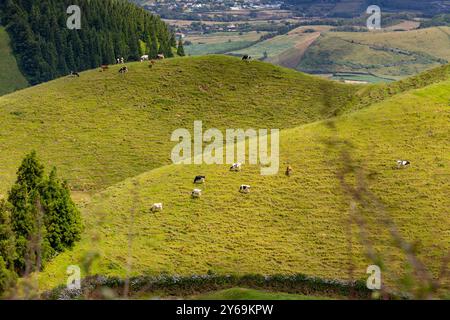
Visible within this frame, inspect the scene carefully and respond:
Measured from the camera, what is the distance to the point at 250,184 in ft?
209

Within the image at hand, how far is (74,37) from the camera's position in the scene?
176375 millimetres

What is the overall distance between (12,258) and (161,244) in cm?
1306

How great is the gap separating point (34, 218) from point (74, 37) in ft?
448

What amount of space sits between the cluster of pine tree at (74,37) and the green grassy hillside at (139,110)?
57473 millimetres

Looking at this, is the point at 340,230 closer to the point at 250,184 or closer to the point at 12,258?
the point at 250,184

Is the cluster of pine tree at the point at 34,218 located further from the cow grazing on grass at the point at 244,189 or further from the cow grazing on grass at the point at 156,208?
the cow grazing on grass at the point at 244,189

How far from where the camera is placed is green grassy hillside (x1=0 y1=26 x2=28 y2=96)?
6511 inches

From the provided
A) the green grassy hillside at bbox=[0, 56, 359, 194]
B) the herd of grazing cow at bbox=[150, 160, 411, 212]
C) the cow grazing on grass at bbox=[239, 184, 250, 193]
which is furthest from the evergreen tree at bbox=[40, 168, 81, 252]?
the green grassy hillside at bbox=[0, 56, 359, 194]

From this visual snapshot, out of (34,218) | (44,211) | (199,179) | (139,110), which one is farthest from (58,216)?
(139,110)

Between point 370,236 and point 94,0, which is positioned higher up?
point 94,0

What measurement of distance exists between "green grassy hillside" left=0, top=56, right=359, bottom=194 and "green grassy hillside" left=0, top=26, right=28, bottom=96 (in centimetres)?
5662

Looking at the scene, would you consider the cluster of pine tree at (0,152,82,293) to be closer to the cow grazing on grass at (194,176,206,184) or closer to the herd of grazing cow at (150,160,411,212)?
the herd of grazing cow at (150,160,411,212)

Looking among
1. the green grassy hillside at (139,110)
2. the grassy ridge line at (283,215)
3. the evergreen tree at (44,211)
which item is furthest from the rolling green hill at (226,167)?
the evergreen tree at (44,211)
